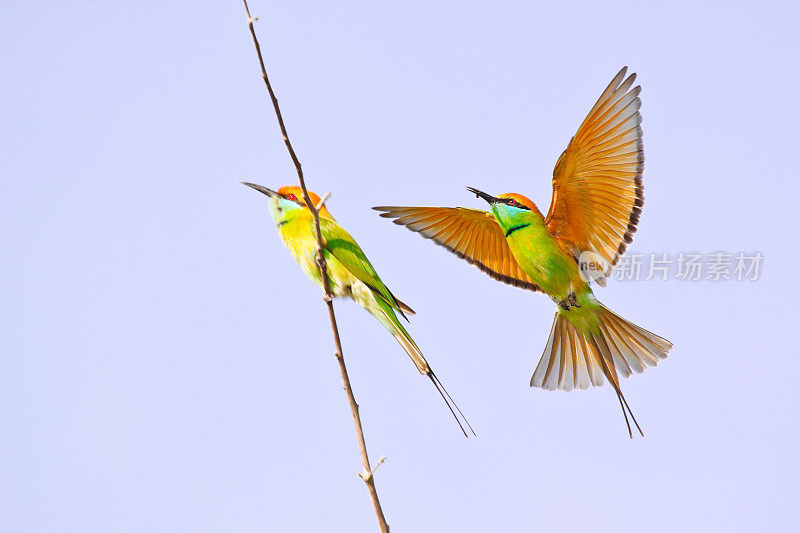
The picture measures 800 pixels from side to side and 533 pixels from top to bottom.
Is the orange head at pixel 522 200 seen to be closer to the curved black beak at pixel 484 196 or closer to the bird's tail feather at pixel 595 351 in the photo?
the curved black beak at pixel 484 196

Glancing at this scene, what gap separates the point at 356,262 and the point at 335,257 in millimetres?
73

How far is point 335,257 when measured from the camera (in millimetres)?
2670

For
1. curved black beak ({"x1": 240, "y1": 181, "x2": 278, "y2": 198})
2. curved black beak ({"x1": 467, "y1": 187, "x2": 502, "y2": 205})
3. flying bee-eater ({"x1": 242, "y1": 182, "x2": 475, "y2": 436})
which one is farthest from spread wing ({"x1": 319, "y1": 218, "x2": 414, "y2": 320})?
curved black beak ({"x1": 467, "y1": 187, "x2": 502, "y2": 205})

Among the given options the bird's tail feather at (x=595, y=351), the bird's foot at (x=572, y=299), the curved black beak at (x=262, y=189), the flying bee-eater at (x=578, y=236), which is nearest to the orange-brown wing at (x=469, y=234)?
the flying bee-eater at (x=578, y=236)

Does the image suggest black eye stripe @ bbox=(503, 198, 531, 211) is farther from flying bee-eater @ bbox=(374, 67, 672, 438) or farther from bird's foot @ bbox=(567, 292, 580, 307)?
bird's foot @ bbox=(567, 292, 580, 307)

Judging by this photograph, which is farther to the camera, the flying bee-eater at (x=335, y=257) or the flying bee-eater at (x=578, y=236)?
the flying bee-eater at (x=335, y=257)

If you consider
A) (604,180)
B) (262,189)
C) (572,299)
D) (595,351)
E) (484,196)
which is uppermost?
(262,189)

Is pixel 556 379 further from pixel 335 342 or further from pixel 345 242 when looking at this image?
pixel 335 342

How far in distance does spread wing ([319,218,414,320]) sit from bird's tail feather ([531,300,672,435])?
0.52 meters

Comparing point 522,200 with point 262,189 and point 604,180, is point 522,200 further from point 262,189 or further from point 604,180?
point 262,189

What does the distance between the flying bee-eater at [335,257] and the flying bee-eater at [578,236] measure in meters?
0.19

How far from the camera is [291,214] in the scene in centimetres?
281

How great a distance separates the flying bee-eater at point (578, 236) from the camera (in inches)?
93.4

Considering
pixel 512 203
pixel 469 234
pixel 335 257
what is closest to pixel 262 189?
pixel 335 257
